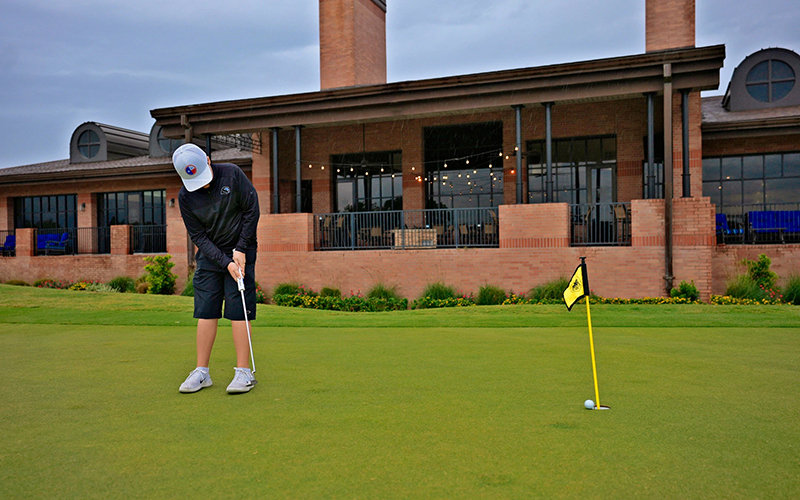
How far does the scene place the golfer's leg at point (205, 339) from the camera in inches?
168

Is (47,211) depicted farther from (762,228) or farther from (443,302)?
(762,228)

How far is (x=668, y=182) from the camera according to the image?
13336 millimetres

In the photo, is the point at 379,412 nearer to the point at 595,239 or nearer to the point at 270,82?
the point at 595,239

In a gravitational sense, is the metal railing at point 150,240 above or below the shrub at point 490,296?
above

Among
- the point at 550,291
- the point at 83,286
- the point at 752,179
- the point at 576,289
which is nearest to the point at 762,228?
the point at 752,179

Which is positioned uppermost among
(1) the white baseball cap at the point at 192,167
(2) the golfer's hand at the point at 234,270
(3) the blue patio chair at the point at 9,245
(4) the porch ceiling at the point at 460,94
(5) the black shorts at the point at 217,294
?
(4) the porch ceiling at the point at 460,94

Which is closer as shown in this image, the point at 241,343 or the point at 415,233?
the point at 241,343

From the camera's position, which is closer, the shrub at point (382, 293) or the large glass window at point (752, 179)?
the shrub at point (382, 293)

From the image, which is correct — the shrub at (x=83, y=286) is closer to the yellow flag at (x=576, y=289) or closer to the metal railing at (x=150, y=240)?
the metal railing at (x=150, y=240)

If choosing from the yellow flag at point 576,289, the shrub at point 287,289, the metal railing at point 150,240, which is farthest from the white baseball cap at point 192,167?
the metal railing at point 150,240

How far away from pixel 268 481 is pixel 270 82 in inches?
5885

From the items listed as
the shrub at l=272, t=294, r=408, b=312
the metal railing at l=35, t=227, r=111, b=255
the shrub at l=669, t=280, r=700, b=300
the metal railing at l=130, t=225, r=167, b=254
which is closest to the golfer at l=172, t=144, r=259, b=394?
the shrub at l=272, t=294, r=408, b=312

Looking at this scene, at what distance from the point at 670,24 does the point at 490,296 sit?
9361 millimetres

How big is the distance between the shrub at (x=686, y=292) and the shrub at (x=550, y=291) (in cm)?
229
